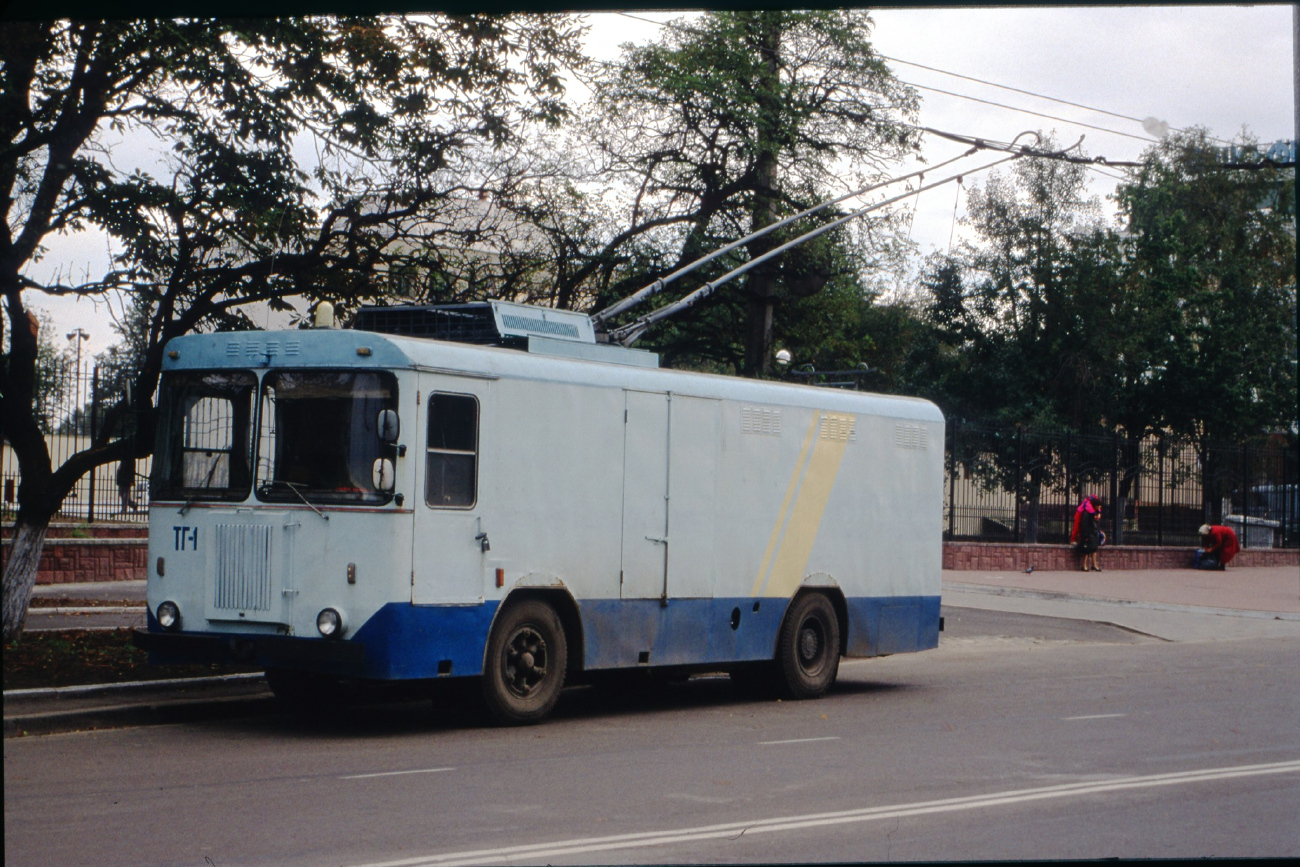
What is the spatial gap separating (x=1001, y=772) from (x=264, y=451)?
18.4 ft

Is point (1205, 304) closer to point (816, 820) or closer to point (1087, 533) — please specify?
point (1087, 533)

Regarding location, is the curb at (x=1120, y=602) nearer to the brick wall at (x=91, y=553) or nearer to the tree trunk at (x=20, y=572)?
the brick wall at (x=91, y=553)

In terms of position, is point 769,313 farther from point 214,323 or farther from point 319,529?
point 319,529

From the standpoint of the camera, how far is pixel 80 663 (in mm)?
12547

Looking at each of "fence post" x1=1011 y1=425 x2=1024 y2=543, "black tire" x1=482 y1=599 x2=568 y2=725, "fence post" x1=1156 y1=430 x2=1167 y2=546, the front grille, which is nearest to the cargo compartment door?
"black tire" x1=482 y1=599 x2=568 y2=725

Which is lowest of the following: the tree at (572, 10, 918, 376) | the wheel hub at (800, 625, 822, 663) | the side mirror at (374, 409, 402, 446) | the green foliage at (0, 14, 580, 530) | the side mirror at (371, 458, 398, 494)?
the wheel hub at (800, 625, 822, 663)

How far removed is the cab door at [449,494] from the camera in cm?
1032

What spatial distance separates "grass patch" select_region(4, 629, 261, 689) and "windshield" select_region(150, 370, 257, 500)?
1476 mm

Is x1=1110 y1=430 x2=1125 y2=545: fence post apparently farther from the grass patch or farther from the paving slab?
the grass patch

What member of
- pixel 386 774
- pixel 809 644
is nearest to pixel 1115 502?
pixel 809 644

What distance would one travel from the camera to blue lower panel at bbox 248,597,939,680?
10.1 metres

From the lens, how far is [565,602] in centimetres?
1138

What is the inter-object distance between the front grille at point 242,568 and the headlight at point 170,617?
1.13 feet

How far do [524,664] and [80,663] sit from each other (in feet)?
14.0
